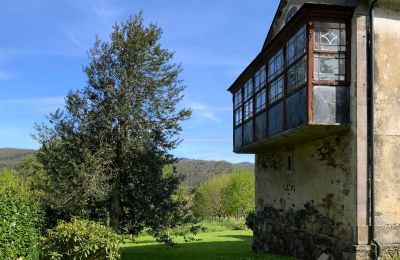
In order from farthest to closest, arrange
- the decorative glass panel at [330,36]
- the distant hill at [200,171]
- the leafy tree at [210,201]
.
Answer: the distant hill at [200,171] < the leafy tree at [210,201] < the decorative glass panel at [330,36]

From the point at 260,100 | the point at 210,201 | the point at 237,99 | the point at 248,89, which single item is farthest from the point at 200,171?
the point at 260,100

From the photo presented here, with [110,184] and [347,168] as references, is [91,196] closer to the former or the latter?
[110,184]

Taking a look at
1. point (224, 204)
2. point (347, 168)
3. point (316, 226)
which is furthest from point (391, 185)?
point (224, 204)

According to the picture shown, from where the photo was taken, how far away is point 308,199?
1489 cm

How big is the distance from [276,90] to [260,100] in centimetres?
174

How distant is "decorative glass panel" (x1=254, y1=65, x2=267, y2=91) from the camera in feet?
52.5

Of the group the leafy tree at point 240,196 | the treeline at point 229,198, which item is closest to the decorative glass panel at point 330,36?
the treeline at point 229,198

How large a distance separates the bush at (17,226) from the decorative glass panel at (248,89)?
9147 millimetres

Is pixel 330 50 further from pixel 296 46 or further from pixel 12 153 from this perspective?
pixel 12 153

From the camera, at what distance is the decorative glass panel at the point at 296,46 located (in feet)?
41.1

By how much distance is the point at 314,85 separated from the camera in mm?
11883

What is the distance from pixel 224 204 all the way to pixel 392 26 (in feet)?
172

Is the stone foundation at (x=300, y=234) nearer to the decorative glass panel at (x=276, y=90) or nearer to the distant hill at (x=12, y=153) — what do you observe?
the decorative glass panel at (x=276, y=90)

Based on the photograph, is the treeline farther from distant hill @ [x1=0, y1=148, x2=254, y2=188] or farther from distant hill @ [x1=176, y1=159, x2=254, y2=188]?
distant hill @ [x1=0, y1=148, x2=254, y2=188]
